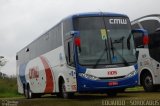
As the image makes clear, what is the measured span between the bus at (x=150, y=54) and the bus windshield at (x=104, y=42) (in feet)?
11.7

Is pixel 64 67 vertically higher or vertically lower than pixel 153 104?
higher

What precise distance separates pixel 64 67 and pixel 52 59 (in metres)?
2.43

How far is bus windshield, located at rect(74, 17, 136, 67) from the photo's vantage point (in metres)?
17.8

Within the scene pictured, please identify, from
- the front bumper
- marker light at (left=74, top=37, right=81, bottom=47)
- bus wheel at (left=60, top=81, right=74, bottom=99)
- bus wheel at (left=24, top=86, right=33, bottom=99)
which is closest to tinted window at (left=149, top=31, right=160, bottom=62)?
the front bumper

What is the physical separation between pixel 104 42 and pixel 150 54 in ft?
16.2

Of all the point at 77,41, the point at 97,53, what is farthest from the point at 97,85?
the point at 77,41

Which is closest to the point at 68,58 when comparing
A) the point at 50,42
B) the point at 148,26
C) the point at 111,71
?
the point at 111,71

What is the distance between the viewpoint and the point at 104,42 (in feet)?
59.2

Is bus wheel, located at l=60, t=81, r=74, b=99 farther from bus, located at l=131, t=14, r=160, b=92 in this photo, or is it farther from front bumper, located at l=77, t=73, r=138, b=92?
bus, located at l=131, t=14, r=160, b=92

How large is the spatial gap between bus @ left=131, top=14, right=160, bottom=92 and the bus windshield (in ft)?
11.7

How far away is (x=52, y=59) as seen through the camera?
22.2 meters

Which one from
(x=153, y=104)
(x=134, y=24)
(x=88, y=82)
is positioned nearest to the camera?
(x=153, y=104)

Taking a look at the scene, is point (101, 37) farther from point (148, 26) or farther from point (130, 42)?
point (148, 26)

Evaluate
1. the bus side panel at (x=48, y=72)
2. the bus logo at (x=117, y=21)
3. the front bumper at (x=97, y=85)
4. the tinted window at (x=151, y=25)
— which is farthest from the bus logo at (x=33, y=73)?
the front bumper at (x=97, y=85)
